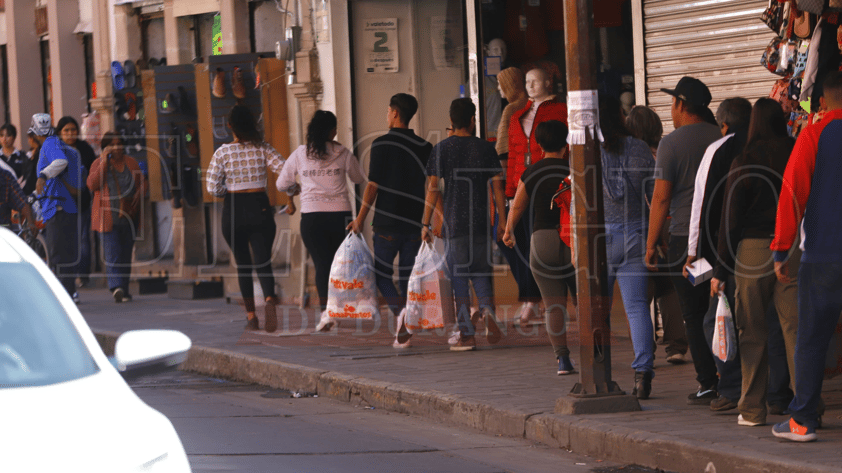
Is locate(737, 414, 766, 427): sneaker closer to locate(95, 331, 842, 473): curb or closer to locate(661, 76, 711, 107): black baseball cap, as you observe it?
locate(95, 331, 842, 473): curb

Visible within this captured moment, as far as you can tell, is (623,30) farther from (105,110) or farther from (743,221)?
(105,110)

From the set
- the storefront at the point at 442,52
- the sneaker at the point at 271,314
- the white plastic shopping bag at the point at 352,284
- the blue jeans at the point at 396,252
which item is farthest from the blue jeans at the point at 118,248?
the blue jeans at the point at 396,252

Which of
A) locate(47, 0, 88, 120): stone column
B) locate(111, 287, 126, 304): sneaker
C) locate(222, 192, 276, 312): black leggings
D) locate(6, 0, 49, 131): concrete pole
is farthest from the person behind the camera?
locate(6, 0, 49, 131): concrete pole

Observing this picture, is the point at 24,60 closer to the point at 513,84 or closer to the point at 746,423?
the point at 513,84

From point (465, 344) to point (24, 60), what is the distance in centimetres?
1492

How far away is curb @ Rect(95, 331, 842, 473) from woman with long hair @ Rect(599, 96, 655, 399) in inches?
35.7

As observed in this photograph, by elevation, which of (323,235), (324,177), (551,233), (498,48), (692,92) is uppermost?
(498,48)

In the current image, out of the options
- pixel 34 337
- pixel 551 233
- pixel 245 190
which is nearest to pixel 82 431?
pixel 34 337

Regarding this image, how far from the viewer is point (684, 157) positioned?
7.83 meters

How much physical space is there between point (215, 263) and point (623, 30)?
7.86 meters

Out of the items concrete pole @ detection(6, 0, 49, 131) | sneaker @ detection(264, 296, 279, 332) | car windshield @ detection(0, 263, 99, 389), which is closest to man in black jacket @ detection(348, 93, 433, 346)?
sneaker @ detection(264, 296, 279, 332)

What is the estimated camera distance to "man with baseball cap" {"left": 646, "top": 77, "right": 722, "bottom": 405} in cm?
780

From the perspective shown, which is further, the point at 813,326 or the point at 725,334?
the point at 725,334

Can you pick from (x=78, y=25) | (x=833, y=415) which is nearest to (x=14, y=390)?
(x=833, y=415)
